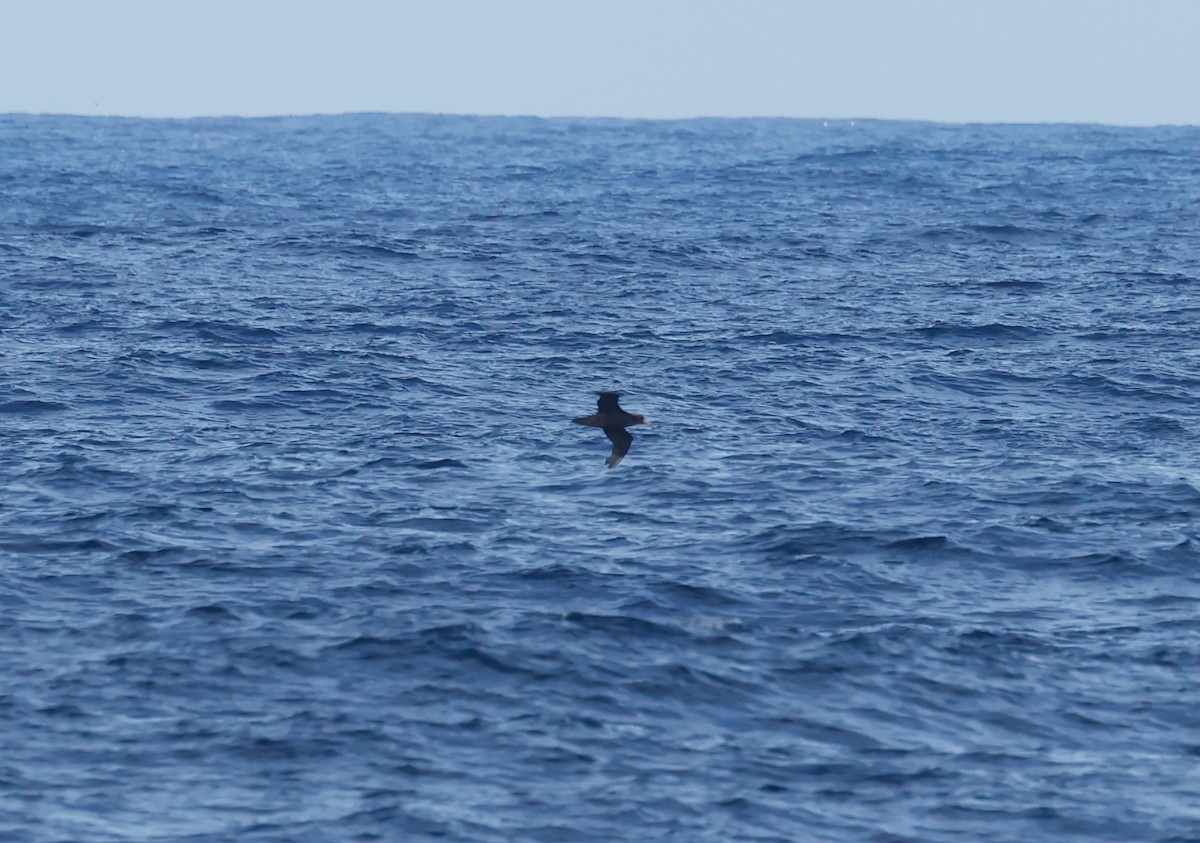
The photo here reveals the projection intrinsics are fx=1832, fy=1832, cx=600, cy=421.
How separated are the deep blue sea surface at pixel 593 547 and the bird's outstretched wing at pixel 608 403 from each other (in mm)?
2621

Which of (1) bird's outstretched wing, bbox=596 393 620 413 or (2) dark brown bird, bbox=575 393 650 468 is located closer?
(1) bird's outstretched wing, bbox=596 393 620 413

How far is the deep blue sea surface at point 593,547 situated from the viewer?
22641mm

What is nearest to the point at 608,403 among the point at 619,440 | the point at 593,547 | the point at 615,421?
the point at 615,421

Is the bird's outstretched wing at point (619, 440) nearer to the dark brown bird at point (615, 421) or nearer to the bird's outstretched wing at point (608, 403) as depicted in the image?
the dark brown bird at point (615, 421)

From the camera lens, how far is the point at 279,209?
78812mm

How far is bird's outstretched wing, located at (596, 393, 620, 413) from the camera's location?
94.6 ft

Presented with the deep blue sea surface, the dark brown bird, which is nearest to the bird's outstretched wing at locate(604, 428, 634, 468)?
the dark brown bird

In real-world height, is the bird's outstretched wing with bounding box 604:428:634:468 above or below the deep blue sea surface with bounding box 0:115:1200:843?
above

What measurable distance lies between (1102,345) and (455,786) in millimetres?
30631

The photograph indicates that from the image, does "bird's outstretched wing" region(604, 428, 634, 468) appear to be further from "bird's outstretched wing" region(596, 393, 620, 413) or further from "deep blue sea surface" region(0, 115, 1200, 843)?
"deep blue sea surface" region(0, 115, 1200, 843)

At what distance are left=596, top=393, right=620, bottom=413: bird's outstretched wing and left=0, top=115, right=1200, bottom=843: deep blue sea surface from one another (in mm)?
2621

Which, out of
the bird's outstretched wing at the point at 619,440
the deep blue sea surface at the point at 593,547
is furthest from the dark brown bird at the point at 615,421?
the deep blue sea surface at the point at 593,547

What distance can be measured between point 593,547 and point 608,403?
2.94 meters

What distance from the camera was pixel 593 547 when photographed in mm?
30875
